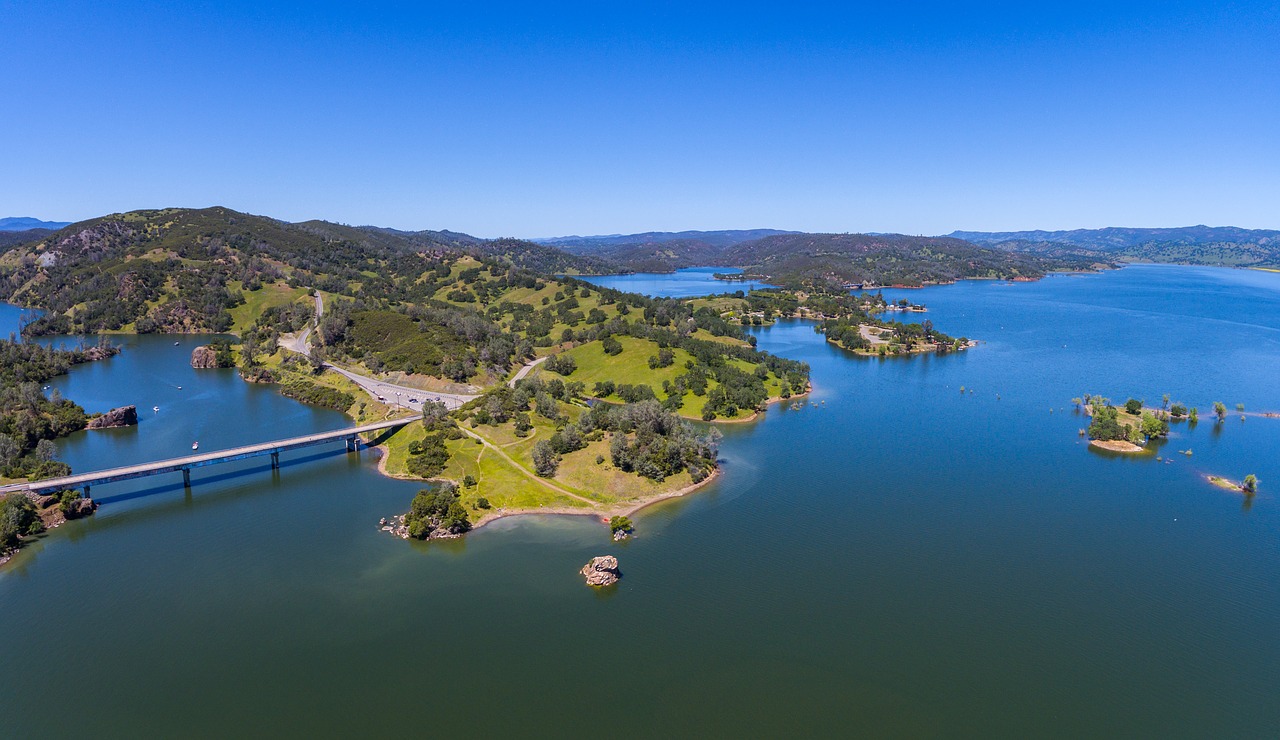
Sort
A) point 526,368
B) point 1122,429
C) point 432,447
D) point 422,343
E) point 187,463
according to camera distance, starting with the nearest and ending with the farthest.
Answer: point 187,463
point 432,447
point 1122,429
point 422,343
point 526,368

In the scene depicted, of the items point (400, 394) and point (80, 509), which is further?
point (400, 394)

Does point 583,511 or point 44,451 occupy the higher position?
point 44,451

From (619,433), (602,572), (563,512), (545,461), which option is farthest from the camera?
(619,433)

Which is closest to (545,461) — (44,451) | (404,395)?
(404,395)

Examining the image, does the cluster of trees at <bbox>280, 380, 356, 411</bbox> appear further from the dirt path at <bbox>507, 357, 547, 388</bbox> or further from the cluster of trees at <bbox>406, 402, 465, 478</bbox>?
the dirt path at <bbox>507, 357, 547, 388</bbox>

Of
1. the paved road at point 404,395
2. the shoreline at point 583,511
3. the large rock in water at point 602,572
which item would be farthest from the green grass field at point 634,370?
the large rock in water at point 602,572

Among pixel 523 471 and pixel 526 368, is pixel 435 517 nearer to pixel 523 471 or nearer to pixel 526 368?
pixel 523 471

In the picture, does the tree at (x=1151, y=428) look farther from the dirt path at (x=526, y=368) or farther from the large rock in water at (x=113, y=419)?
the large rock in water at (x=113, y=419)
